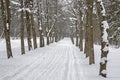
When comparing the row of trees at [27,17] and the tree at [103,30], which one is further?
the row of trees at [27,17]

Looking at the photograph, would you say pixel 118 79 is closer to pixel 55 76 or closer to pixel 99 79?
pixel 99 79

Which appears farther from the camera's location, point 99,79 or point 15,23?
point 15,23

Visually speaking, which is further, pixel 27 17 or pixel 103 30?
pixel 27 17

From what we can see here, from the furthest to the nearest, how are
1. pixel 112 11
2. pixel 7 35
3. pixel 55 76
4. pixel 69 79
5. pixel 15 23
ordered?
pixel 15 23 < pixel 112 11 < pixel 7 35 < pixel 55 76 < pixel 69 79

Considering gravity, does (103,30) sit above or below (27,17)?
below

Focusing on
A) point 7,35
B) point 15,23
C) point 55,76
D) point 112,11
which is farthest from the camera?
point 15,23

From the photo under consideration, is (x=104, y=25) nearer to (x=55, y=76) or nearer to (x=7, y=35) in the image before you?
(x=55, y=76)

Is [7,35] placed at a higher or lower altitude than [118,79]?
higher

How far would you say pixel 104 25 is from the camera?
13.6 meters

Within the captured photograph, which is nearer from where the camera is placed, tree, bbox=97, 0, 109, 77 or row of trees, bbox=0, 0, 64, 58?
tree, bbox=97, 0, 109, 77

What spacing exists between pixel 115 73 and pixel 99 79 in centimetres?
217

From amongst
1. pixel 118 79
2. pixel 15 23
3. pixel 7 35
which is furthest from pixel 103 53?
pixel 15 23

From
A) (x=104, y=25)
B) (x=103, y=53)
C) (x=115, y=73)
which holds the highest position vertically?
(x=104, y=25)

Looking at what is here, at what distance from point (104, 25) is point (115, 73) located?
128 inches
